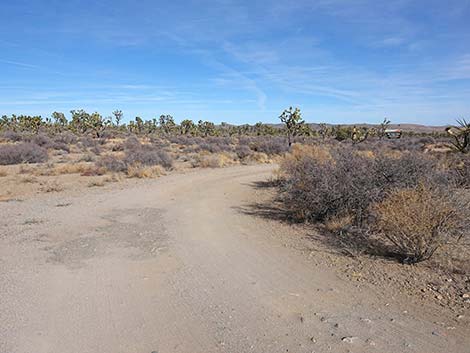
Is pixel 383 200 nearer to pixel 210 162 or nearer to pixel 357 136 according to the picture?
pixel 210 162

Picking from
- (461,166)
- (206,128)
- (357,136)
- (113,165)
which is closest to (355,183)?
(461,166)

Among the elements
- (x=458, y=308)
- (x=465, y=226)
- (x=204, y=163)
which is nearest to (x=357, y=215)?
(x=465, y=226)

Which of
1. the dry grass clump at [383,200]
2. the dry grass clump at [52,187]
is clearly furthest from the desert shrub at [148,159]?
the dry grass clump at [383,200]

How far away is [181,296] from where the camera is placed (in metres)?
5.65

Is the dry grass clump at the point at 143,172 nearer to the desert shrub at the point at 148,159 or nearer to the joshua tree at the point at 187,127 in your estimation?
the desert shrub at the point at 148,159

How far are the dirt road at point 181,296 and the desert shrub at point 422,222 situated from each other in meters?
1.61

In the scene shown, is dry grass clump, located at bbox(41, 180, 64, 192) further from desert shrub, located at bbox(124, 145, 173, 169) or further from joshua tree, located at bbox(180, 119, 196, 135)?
joshua tree, located at bbox(180, 119, 196, 135)

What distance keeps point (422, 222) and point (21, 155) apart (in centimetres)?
2539

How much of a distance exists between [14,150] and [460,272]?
26.3 metres

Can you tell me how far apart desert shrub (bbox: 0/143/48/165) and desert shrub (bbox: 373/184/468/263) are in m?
24.4

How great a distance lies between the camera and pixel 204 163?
24.5 meters

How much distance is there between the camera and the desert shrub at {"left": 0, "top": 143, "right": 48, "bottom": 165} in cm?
2427

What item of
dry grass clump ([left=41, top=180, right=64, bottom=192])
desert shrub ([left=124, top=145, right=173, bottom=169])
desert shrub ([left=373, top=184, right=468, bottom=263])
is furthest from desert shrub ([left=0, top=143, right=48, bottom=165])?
desert shrub ([left=373, top=184, right=468, bottom=263])

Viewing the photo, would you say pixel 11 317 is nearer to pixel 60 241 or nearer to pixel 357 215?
pixel 60 241
